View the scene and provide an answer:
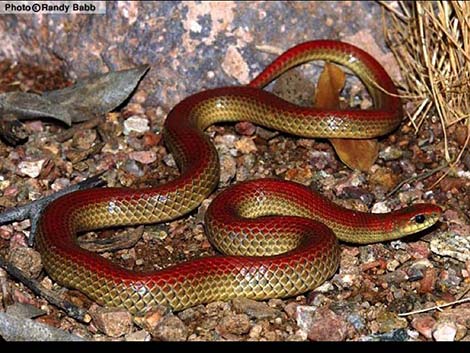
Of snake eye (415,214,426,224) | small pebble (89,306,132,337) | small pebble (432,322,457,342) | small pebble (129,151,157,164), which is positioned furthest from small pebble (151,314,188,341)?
small pebble (129,151,157,164)

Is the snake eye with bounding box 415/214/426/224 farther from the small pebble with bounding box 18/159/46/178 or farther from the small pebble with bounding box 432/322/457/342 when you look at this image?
the small pebble with bounding box 18/159/46/178

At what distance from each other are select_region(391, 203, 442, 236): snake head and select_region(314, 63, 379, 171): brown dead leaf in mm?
1136

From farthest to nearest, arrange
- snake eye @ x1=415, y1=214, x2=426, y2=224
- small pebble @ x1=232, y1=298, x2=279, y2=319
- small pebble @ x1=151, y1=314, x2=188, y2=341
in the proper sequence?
1. snake eye @ x1=415, y1=214, x2=426, y2=224
2. small pebble @ x1=232, y1=298, x2=279, y2=319
3. small pebble @ x1=151, y1=314, x2=188, y2=341

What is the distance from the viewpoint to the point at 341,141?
365 inches

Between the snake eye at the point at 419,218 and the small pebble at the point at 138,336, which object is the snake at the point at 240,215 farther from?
the small pebble at the point at 138,336

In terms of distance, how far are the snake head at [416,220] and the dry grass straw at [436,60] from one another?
120cm

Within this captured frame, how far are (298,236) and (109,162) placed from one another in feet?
7.45

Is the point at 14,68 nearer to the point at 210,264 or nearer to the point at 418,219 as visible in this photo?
the point at 210,264

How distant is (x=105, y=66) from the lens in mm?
10094

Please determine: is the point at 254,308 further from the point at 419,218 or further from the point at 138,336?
the point at 419,218

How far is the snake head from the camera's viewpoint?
798cm

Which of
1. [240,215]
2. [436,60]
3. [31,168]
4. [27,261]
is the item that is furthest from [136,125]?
[436,60]

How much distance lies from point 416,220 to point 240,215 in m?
1.57
